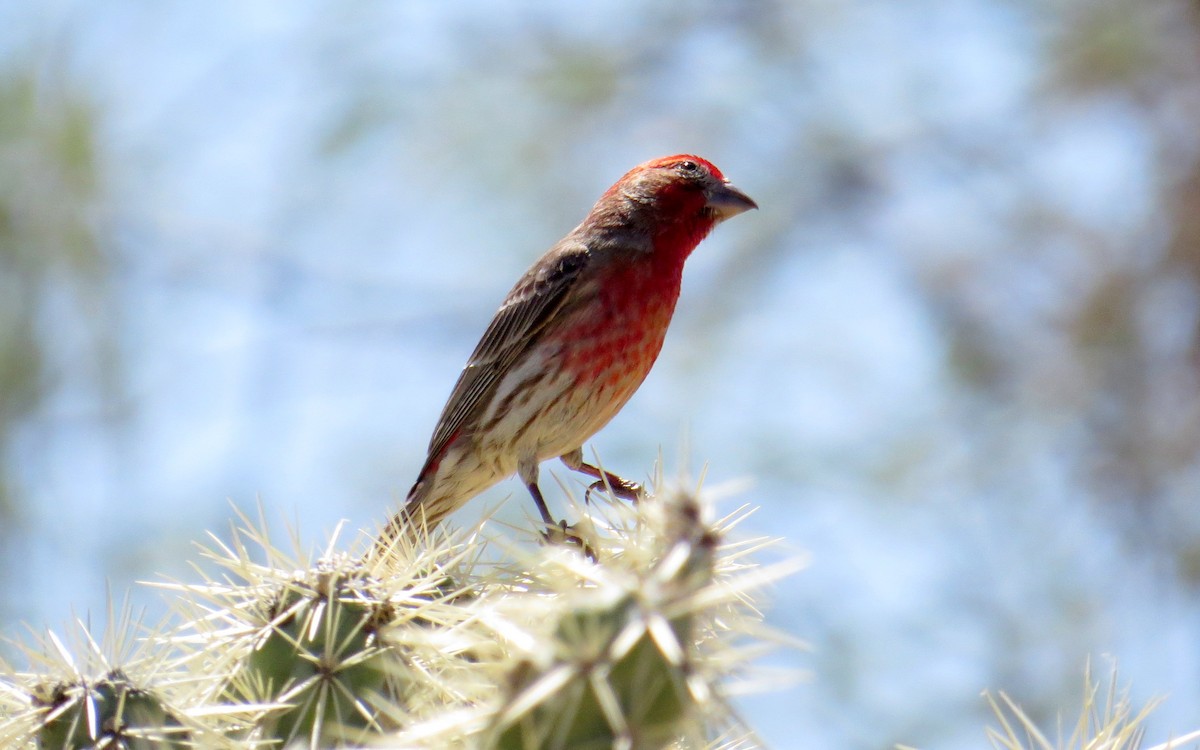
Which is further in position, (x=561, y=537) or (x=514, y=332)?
(x=514, y=332)

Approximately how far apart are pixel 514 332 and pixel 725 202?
3.94 ft

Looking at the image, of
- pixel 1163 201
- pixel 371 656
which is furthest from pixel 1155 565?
pixel 371 656

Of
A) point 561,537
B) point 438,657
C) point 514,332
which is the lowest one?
point 438,657

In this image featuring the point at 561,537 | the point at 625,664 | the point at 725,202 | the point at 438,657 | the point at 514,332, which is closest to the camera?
the point at 625,664

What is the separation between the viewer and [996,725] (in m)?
10.4

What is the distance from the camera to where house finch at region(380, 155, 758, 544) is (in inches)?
230

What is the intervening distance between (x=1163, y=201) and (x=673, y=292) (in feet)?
23.5

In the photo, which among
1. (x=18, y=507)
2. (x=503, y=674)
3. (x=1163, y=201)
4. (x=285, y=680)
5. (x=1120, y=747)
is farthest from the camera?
(x=1163, y=201)

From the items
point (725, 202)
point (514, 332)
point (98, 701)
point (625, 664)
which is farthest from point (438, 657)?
point (725, 202)

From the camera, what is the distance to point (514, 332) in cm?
622

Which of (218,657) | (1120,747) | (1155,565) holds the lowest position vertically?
(1120,747)

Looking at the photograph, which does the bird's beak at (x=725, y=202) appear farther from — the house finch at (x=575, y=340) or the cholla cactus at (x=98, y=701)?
the cholla cactus at (x=98, y=701)

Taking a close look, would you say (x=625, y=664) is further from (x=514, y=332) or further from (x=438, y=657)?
(x=514, y=332)

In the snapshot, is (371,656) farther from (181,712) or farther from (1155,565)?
(1155,565)
